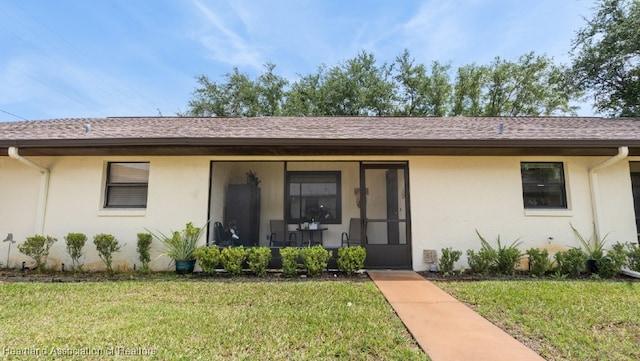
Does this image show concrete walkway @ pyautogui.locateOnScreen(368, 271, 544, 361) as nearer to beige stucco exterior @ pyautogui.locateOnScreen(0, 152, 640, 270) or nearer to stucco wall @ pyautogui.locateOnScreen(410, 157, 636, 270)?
stucco wall @ pyautogui.locateOnScreen(410, 157, 636, 270)

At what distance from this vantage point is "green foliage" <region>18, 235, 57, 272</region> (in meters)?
6.06

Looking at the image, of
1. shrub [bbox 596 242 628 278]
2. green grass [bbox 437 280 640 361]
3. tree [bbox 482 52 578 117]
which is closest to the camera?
green grass [bbox 437 280 640 361]

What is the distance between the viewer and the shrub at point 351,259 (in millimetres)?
5996

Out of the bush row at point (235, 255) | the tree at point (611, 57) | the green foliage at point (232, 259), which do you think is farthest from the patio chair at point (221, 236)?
the tree at point (611, 57)

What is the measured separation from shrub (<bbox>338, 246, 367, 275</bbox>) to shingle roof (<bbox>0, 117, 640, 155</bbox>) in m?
2.09

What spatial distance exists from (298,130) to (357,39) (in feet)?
45.1

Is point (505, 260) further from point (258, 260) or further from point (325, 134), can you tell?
point (258, 260)

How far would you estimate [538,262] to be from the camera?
5.97 metres

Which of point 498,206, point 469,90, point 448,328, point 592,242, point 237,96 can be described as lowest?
point 448,328

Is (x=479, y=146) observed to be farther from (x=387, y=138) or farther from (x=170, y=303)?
(x=170, y=303)

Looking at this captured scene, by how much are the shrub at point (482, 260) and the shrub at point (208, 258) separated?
4.95 metres

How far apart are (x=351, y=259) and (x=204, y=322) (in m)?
3.12

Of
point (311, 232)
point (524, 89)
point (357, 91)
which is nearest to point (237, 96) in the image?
point (357, 91)

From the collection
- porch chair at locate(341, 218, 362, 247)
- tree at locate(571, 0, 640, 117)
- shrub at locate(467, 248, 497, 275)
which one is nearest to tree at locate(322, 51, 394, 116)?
tree at locate(571, 0, 640, 117)
